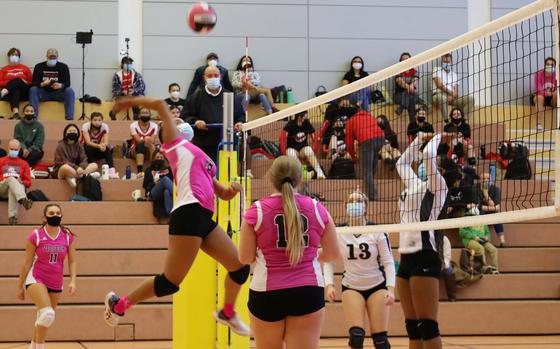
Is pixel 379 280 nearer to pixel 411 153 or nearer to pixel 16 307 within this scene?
pixel 411 153

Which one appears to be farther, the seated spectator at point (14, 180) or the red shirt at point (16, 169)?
the red shirt at point (16, 169)

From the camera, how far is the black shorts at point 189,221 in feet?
20.6

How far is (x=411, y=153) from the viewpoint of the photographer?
7609mm

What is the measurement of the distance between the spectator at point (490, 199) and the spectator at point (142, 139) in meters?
5.73

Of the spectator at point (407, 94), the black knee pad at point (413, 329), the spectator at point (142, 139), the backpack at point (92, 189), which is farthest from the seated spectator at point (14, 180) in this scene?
the black knee pad at point (413, 329)

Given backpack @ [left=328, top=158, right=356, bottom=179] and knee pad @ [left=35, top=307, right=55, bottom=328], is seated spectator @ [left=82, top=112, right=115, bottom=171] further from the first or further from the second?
knee pad @ [left=35, top=307, right=55, bottom=328]

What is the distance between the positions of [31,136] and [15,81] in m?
2.51

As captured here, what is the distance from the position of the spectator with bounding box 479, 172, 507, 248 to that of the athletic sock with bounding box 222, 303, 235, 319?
4.99 metres

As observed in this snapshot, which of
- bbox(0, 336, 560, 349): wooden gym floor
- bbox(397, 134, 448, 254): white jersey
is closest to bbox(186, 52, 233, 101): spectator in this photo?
bbox(0, 336, 560, 349): wooden gym floor

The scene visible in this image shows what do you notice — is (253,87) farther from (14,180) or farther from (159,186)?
(14,180)

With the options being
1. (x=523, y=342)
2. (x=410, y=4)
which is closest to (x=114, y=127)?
(x=410, y=4)

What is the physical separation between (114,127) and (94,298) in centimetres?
517

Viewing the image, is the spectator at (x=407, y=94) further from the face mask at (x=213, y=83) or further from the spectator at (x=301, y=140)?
the face mask at (x=213, y=83)

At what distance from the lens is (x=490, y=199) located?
11445 mm
